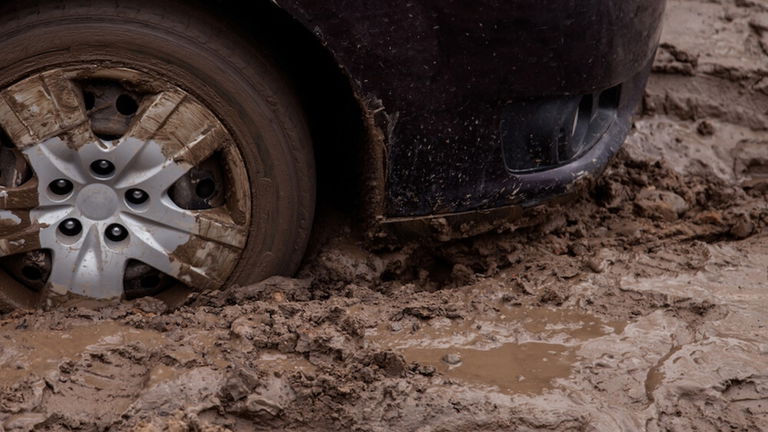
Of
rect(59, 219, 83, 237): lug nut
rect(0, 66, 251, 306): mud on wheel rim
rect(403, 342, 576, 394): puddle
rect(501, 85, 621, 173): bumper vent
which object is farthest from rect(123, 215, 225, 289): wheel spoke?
rect(501, 85, 621, 173): bumper vent

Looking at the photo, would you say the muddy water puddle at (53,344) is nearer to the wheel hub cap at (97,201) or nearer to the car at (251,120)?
the car at (251,120)

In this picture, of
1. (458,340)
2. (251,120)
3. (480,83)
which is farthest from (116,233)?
(480,83)

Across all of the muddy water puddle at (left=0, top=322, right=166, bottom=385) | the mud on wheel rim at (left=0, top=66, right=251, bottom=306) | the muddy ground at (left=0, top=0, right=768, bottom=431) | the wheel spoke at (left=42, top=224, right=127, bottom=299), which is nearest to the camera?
the muddy ground at (left=0, top=0, right=768, bottom=431)

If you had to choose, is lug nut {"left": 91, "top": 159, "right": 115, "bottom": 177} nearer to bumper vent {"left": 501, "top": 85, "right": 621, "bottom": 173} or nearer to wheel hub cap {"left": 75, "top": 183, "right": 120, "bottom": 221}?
wheel hub cap {"left": 75, "top": 183, "right": 120, "bottom": 221}

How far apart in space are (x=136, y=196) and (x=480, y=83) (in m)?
1.10

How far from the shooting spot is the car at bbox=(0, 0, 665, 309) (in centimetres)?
260

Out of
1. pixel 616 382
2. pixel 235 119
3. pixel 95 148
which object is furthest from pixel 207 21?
pixel 616 382

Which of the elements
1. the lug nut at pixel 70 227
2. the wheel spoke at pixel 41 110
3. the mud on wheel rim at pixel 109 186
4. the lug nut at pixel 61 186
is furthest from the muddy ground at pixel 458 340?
the wheel spoke at pixel 41 110

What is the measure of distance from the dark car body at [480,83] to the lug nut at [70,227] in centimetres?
93

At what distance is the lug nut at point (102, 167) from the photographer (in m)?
2.70

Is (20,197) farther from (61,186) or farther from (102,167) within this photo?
(102,167)

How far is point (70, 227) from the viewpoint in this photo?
274 centimetres

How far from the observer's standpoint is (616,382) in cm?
255

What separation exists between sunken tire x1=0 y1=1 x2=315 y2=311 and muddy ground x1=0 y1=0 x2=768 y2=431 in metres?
0.15
